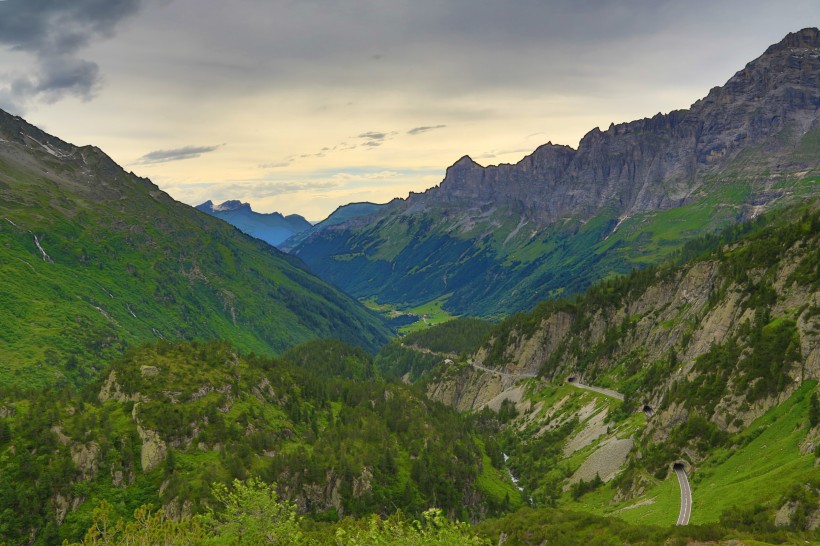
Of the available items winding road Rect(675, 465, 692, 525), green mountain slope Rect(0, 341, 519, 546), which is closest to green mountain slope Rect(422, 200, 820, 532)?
winding road Rect(675, 465, 692, 525)

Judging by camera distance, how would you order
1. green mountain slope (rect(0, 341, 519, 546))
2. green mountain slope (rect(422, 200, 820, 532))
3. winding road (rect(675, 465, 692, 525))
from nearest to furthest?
green mountain slope (rect(422, 200, 820, 532)), winding road (rect(675, 465, 692, 525)), green mountain slope (rect(0, 341, 519, 546))

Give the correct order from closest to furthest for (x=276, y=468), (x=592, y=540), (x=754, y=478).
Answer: (x=592, y=540), (x=754, y=478), (x=276, y=468)

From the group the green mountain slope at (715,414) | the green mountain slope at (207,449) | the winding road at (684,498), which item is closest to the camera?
the green mountain slope at (715,414)

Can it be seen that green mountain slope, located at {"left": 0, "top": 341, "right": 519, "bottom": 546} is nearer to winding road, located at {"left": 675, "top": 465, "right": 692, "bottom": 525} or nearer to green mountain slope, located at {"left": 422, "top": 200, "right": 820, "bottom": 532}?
green mountain slope, located at {"left": 422, "top": 200, "right": 820, "bottom": 532}

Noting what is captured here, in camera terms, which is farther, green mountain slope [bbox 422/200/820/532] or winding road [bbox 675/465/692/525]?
winding road [bbox 675/465/692/525]

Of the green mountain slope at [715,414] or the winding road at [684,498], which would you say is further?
the winding road at [684,498]

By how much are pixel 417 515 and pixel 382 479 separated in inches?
448

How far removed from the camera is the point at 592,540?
245ft

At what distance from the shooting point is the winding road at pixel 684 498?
87.4 m

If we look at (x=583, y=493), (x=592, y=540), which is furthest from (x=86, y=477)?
(x=583, y=493)

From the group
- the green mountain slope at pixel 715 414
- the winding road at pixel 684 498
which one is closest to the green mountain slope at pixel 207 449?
the green mountain slope at pixel 715 414

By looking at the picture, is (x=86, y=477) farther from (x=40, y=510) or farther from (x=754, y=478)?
(x=754, y=478)

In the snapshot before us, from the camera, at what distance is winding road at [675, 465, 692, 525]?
8738 cm

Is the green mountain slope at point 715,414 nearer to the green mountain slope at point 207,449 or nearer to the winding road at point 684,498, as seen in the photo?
the winding road at point 684,498
